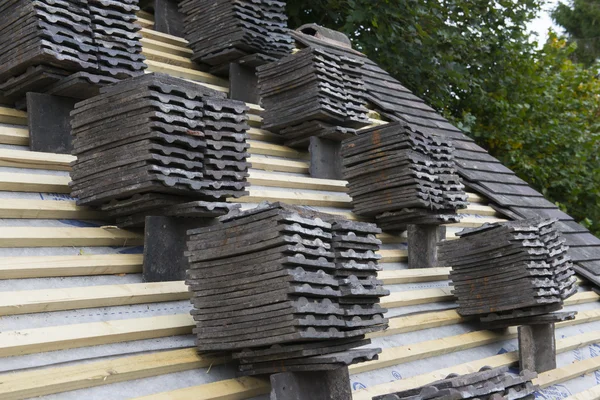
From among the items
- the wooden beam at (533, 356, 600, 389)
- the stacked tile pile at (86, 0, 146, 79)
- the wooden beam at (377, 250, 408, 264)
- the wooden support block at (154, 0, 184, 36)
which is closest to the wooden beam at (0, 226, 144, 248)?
the stacked tile pile at (86, 0, 146, 79)

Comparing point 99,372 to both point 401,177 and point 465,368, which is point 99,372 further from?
point 401,177

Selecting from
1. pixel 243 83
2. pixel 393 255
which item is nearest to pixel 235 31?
pixel 243 83

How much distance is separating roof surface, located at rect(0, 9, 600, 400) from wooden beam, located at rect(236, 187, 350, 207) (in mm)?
10

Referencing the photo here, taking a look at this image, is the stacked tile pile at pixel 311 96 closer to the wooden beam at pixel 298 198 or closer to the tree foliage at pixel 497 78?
the wooden beam at pixel 298 198

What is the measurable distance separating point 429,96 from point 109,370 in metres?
10.3

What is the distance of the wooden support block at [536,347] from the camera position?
4809 millimetres

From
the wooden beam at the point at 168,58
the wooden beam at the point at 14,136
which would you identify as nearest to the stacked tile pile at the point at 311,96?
the wooden beam at the point at 168,58

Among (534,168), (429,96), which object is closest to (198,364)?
(429,96)

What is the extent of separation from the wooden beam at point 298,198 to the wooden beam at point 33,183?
1.03 m

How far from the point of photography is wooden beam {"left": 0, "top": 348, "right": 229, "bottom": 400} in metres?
2.55

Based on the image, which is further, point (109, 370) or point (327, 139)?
point (327, 139)

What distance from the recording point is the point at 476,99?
1378cm

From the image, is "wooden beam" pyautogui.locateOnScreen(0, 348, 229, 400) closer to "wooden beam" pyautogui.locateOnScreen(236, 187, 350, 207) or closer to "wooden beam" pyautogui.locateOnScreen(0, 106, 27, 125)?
"wooden beam" pyautogui.locateOnScreen(236, 187, 350, 207)

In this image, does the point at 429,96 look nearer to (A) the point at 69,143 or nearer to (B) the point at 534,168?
(B) the point at 534,168
